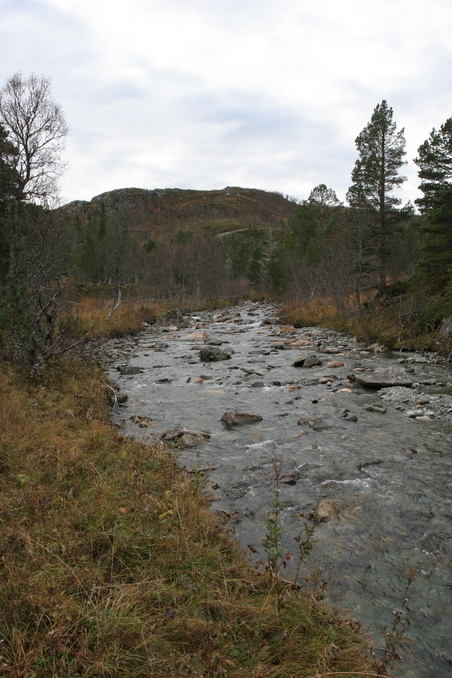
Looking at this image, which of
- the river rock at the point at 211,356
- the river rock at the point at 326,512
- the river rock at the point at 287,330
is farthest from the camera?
the river rock at the point at 287,330

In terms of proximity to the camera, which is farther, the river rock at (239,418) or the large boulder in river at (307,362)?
the large boulder in river at (307,362)

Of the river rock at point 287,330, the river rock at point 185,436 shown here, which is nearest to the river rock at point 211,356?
the river rock at point 185,436

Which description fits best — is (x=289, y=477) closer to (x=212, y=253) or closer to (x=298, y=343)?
(x=298, y=343)

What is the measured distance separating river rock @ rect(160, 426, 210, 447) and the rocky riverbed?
0.09 feet

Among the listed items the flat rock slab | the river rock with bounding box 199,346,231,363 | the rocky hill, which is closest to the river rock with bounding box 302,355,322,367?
the flat rock slab

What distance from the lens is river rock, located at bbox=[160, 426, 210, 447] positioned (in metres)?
7.38

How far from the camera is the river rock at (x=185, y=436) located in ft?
24.2

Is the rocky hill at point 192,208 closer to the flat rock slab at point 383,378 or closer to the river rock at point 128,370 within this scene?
the river rock at point 128,370

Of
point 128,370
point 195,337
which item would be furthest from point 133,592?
point 195,337

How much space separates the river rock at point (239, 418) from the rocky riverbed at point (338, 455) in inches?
1.1

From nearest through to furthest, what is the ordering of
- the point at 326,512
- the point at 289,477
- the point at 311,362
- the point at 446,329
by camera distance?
1. the point at 326,512
2. the point at 289,477
3. the point at 311,362
4. the point at 446,329

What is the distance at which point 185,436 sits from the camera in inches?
298

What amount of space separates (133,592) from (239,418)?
19.1 feet

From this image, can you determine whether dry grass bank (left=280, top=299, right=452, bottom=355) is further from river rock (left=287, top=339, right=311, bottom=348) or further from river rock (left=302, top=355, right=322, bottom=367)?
river rock (left=302, top=355, right=322, bottom=367)
